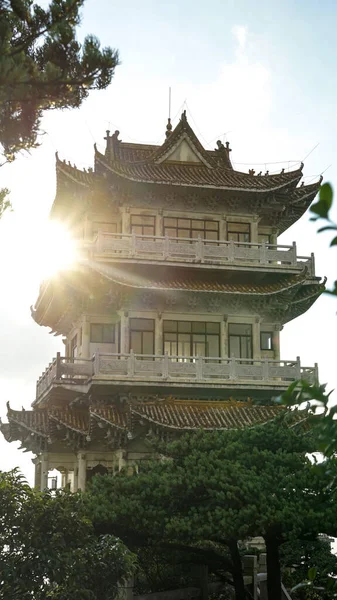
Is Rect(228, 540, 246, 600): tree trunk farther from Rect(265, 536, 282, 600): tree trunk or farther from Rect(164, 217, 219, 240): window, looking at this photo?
Rect(164, 217, 219, 240): window

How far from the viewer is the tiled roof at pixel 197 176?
30.0 metres

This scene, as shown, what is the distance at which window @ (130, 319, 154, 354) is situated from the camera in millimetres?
29625

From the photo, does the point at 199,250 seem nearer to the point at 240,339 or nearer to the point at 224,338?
the point at 224,338

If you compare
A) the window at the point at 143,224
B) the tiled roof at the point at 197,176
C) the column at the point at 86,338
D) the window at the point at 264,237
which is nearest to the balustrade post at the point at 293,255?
the window at the point at 264,237

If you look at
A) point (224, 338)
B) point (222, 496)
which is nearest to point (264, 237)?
point (224, 338)

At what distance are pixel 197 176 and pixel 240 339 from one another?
6.33 meters

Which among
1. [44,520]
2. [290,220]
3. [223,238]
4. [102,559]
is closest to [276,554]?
[102,559]

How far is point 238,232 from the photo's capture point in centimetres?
3166

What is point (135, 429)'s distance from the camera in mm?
26422

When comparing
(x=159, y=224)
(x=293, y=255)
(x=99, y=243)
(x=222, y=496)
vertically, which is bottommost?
(x=222, y=496)

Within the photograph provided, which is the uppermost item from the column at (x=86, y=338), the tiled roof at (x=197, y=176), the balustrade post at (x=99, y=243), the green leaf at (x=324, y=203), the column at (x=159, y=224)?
the tiled roof at (x=197, y=176)

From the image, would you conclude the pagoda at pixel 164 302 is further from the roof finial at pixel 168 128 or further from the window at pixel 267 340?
the roof finial at pixel 168 128

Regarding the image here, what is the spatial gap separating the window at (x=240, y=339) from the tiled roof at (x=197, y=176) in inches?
199

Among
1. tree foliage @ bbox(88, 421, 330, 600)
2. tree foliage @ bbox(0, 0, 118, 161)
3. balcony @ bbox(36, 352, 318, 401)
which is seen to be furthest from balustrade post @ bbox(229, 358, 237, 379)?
tree foliage @ bbox(0, 0, 118, 161)
